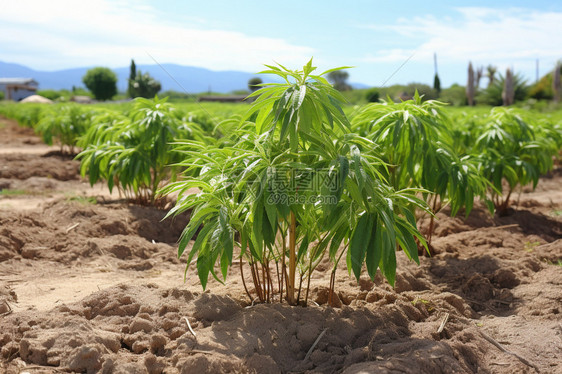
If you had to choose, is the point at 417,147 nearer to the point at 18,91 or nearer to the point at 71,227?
the point at 71,227

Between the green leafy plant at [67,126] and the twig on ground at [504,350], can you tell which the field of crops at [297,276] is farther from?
the green leafy plant at [67,126]

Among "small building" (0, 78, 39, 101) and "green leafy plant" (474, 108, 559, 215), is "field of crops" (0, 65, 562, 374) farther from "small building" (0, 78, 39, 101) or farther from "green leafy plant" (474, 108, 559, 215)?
"small building" (0, 78, 39, 101)

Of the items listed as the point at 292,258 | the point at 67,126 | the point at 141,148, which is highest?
the point at 67,126

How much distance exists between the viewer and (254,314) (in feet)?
8.56

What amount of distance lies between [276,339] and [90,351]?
0.89 meters

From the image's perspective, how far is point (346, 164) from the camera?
7.48 ft

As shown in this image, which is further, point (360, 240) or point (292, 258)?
point (292, 258)

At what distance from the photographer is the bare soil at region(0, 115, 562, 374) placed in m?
2.29

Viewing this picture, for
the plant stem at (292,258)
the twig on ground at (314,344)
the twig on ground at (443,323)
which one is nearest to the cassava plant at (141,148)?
the plant stem at (292,258)

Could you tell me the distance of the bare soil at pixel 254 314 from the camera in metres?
2.29

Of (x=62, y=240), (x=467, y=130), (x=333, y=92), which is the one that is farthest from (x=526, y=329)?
(x=467, y=130)

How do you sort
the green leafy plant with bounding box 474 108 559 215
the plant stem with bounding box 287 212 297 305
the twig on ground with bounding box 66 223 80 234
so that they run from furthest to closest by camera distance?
the green leafy plant with bounding box 474 108 559 215 → the twig on ground with bounding box 66 223 80 234 → the plant stem with bounding box 287 212 297 305

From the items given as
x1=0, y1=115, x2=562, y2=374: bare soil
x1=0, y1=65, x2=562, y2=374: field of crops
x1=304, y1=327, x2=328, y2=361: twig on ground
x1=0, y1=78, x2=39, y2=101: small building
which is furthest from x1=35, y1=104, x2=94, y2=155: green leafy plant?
x1=0, y1=78, x2=39, y2=101: small building

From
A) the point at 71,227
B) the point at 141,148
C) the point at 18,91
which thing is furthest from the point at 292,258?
the point at 18,91
